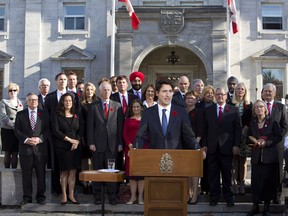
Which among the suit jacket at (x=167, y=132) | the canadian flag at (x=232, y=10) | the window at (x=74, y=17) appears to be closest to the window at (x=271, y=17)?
the canadian flag at (x=232, y=10)

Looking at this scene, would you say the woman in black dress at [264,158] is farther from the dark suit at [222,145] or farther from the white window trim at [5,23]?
the white window trim at [5,23]

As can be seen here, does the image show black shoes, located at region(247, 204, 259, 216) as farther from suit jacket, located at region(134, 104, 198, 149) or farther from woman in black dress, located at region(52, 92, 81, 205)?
woman in black dress, located at region(52, 92, 81, 205)

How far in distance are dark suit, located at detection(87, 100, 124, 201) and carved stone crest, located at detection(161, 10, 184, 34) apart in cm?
1272

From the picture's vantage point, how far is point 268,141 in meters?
9.15

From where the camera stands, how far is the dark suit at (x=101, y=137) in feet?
31.2

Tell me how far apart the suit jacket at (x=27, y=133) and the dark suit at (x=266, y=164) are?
4011 millimetres

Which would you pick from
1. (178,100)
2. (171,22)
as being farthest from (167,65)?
(178,100)

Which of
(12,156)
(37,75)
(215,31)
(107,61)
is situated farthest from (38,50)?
(12,156)

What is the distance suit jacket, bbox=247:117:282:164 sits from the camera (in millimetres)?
9141

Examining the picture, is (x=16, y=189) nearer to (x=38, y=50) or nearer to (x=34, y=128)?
(x=34, y=128)

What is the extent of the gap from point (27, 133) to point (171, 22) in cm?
1331

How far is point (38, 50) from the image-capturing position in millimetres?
24047

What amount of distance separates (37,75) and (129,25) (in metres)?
5.34

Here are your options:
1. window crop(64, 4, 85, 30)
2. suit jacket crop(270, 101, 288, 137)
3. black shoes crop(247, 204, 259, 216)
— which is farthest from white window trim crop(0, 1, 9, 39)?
black shoes crop(247, 204, 259, 216)
